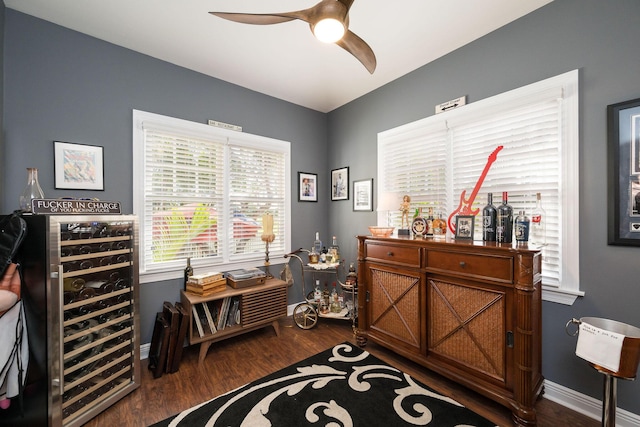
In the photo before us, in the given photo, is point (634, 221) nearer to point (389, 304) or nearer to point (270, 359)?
point (389, 304)

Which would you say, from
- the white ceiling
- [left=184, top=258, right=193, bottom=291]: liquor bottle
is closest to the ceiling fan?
the white ceiling

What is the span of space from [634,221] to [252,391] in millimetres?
2806

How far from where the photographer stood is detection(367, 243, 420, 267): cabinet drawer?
2105 millimetres

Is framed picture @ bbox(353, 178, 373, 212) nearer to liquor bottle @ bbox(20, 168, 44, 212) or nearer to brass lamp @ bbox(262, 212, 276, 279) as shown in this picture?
brass lamp @ bbox(262, 212, 276, 279)

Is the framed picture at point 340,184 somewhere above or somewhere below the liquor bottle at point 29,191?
above

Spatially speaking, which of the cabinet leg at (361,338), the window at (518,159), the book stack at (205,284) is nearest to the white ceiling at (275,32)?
the window at (518,159)

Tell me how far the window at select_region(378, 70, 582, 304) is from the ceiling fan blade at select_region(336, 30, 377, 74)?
3.82 feet

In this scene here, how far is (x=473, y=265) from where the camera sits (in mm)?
1766

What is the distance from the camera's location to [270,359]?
2.34m

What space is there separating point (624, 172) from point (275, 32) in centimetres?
269

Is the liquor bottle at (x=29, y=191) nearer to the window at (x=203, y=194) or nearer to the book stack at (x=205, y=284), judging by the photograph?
the window at (x=203, y=194)

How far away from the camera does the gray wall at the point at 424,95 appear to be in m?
1.61

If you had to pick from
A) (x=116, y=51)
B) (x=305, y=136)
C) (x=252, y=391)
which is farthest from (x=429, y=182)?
(x=116, y=51)

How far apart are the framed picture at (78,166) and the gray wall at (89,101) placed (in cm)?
5
